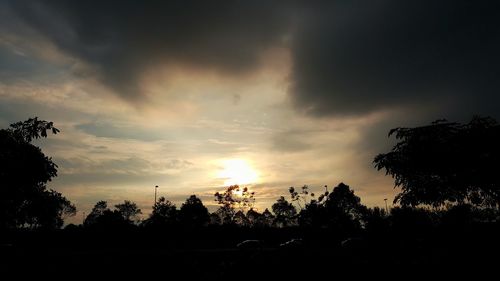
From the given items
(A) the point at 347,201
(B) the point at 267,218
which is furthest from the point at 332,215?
(B) the point at 267,218

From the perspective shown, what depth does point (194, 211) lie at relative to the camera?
109375 mm

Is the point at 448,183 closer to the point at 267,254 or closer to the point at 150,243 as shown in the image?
the point at 267,254

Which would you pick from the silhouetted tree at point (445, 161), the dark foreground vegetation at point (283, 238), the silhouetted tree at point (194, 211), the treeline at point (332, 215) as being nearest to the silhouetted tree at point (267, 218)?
the treeline at point (332, 215)

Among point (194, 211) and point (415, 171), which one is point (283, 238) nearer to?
point (415, 171)

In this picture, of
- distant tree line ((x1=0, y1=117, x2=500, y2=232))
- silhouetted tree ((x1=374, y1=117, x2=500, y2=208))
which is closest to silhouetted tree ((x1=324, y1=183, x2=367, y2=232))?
distant tree line ((x1=0, y1=117, x2=500, y2=232))

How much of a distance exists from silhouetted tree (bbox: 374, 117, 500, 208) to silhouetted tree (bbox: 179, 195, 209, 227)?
256 feet

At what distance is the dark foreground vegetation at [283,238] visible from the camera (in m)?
16.3

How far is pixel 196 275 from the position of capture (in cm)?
1662

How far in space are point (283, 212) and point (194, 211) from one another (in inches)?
2225

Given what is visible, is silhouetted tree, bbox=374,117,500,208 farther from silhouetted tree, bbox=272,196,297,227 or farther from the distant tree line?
silhouetted tree, bbox=272,196,297,227

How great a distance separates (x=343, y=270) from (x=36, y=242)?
3913cm

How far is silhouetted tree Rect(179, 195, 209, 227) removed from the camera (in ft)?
353

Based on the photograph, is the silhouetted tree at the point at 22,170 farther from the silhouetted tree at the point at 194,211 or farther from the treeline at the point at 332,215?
the silhouetted tree at the point at 194,211

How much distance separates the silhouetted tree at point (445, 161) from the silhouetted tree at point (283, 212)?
116m
